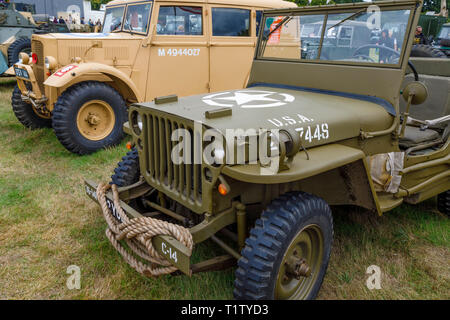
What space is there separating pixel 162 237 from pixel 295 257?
0.77 meters

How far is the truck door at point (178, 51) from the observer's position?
221 inches

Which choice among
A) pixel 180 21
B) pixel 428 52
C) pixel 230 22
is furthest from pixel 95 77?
pixel 428 52

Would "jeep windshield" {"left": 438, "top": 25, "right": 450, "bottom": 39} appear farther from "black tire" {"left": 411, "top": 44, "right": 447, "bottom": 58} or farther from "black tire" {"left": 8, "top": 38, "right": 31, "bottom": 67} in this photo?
"black tire" {"left": 8, "top": 38, "right": 31, "bottom": 67}

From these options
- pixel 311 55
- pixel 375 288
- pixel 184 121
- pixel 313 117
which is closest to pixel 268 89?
pixel 311 55

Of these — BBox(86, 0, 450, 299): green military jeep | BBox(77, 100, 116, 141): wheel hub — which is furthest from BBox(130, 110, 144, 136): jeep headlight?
BBox(77, 100, 116, 141): wheel hub

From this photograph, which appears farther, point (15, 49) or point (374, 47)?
point (15, 49)

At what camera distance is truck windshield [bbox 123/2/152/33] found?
5.50m

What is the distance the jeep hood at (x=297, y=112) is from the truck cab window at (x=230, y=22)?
321 cm

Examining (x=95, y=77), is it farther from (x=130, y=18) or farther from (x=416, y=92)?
(x=416, y=92)

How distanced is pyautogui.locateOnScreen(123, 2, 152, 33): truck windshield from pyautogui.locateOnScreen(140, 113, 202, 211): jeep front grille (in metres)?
3.38

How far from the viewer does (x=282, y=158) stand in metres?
2.02

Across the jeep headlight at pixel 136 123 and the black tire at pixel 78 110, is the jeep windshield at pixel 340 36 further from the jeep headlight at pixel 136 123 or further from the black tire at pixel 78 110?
the black tire at pixel 78 110

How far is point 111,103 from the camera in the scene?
5344 millimetres

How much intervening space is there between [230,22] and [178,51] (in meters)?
0.99
